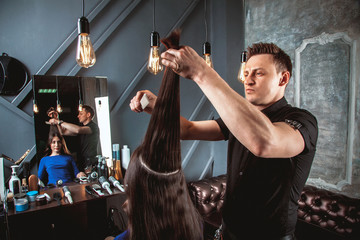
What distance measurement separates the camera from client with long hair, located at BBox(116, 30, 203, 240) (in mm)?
685

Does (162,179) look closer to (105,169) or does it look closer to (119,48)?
(105,169)

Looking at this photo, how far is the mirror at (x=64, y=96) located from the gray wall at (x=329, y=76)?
100.0 inches

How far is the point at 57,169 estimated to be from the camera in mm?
2604

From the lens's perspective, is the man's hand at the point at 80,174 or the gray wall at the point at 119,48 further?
the man's hand at the point at 80,174

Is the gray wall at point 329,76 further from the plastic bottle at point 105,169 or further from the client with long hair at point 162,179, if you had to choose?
the plastic bottle at point 105,169

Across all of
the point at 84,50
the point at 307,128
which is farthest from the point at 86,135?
the point at 307,128

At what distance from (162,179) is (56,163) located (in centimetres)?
233

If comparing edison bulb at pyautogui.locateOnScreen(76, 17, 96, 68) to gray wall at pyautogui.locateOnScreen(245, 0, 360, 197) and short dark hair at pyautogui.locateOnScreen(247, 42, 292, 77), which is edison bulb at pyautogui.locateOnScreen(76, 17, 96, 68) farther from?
gray wall at pyautogui.locateOnScreen(245, 0, 360, 197)

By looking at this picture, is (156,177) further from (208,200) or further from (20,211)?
(208,200)

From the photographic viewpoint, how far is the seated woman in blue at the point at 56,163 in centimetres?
255

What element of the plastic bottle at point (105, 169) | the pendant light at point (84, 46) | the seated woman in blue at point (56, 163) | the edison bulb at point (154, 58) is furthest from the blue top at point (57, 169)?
the edison bulb at point (154, 58)

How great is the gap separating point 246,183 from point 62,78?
93.7 inches

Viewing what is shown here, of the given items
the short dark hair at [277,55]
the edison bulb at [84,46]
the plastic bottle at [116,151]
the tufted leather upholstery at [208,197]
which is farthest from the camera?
the tufted leather upholstery at [208,197]

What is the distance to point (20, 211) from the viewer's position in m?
1.97
